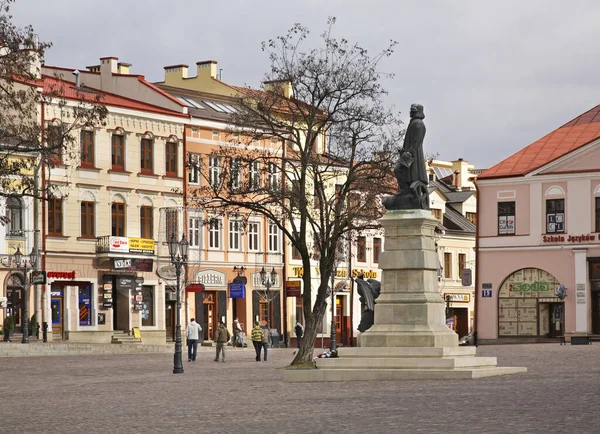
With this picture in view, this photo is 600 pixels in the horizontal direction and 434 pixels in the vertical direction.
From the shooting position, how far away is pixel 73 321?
62.1 m

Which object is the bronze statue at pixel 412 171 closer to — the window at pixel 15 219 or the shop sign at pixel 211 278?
the window at pixel 15 219

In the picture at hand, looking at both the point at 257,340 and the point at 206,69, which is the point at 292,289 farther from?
the point at 257,340

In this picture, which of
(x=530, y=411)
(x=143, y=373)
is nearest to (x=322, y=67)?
(x=143, y=373)

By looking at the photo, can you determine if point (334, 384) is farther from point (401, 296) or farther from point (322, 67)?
point (322, 67)

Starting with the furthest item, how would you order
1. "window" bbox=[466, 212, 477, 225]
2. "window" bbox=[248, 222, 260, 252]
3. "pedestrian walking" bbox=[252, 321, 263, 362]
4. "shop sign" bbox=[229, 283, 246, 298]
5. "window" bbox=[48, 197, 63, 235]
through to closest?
1. "window" bbox=[466, 212, 477, 225]
2. "window" bbox=[248, 222, 260, 252]
3. "shop sign" bbox=[229, 283, 246, 298]
4. "window" bbox=[48, 197, 63, 235]
5. "pedestrian walking" bbox=[252, 321, 263, 362]

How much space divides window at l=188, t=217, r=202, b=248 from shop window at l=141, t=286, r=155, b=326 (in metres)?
3.59

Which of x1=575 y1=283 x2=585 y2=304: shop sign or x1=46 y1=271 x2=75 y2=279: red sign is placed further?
x1=575 y1=283 x2=585 y2=304: shop sign

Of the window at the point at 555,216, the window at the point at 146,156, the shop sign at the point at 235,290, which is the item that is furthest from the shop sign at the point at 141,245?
the window at the point at 555,216

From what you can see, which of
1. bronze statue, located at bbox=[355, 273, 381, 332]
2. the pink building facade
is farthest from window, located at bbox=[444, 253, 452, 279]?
bronze statue, located at bbox=[355, 273, 381, 332]

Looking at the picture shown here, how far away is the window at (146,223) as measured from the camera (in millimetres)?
66875

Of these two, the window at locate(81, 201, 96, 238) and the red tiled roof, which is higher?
the red tiled roof

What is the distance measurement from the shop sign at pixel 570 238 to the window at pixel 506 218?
91.9 inches

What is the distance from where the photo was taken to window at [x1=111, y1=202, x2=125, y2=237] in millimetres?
65438

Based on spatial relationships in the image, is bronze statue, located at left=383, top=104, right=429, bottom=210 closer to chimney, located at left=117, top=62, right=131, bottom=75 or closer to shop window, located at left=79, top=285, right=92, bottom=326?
shop window, located at left=79, top=285, right=92, bottom=326
